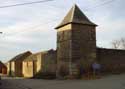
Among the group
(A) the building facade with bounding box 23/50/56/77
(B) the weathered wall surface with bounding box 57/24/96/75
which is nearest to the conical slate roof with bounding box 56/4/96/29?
(B) the weathered wall surface with bounding box 57/24/96/75

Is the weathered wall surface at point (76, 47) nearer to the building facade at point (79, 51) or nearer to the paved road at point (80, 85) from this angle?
the building facade at point (79, 51)

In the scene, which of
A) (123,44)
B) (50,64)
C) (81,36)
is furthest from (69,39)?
(123,44)

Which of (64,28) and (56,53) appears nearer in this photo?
(64,28)

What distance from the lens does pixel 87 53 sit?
3462 centimetres

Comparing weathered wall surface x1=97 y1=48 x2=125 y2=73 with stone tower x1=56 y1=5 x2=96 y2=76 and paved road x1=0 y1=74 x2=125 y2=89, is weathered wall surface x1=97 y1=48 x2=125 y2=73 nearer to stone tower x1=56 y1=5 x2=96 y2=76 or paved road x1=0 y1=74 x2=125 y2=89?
stone tower x1=56 y1=5 x2=96 y2=76

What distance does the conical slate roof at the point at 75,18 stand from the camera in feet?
114

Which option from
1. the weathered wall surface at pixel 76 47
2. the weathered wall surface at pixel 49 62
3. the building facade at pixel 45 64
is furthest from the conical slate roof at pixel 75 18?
the building facade at pixel 45 64

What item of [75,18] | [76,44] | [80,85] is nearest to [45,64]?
[76,44]

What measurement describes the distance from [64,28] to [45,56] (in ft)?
26.8

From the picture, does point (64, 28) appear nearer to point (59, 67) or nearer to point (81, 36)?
point (81, 36)

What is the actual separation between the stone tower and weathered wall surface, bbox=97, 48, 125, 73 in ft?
3.60

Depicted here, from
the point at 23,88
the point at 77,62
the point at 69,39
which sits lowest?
A: the point at 23,88

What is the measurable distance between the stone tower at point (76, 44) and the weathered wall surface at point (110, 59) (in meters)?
→ 1.10

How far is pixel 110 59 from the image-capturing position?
3534 centimetres
